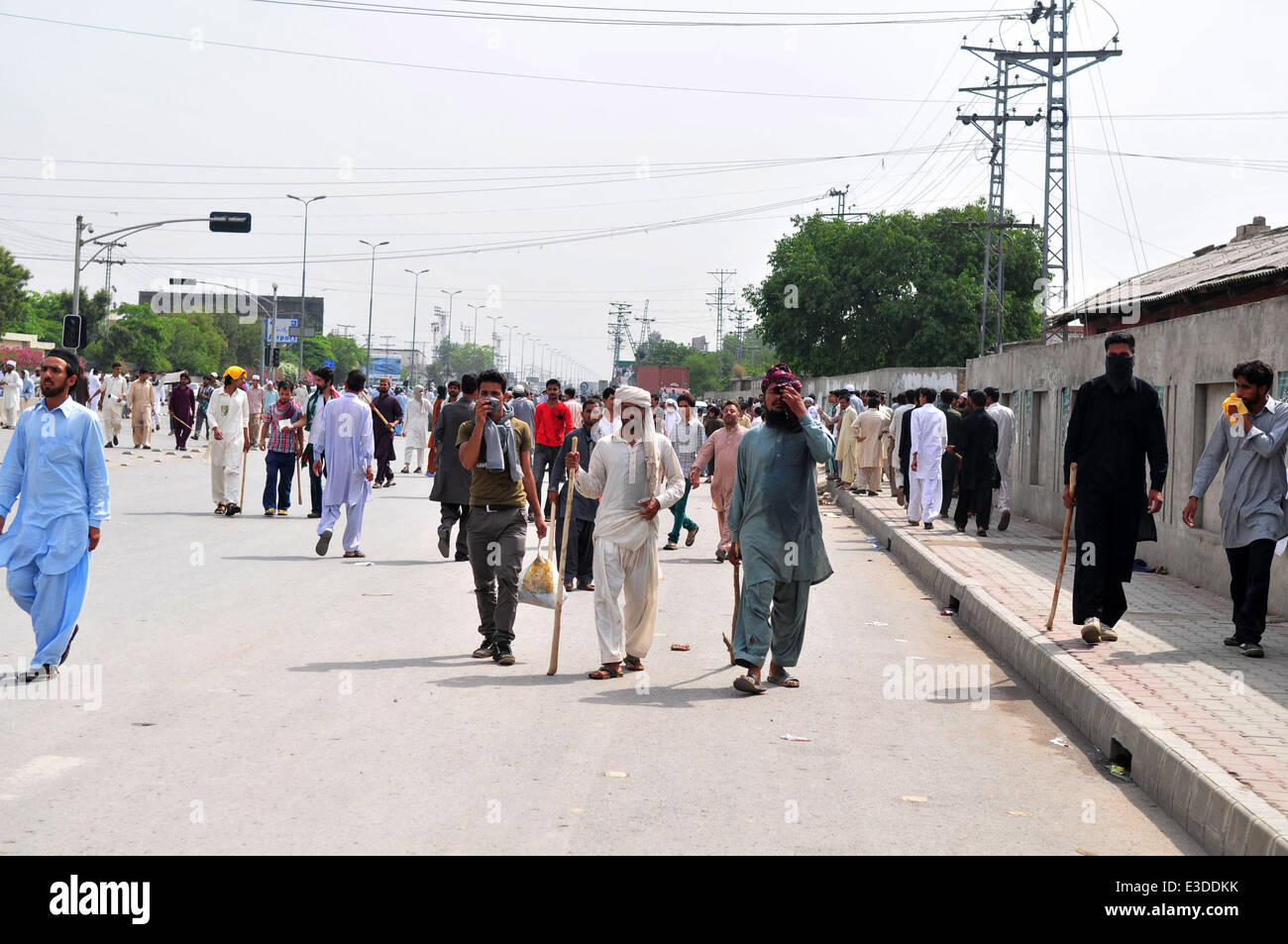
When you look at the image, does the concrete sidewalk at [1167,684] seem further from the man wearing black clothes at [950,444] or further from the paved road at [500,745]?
the man wearing black clothes at [950,444]

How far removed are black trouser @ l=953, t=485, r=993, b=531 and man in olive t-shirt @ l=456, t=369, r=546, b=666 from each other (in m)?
10.4

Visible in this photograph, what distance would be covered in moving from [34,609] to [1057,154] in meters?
33.3

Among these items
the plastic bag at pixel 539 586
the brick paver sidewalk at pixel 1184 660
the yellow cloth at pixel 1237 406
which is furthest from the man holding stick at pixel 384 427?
the yellow cloth at pixel 1237 406

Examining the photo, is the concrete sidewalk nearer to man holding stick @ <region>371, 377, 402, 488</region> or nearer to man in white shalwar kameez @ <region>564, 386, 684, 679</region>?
man in white shalwar kameez @ <region>564, 386, 684, 679</region>

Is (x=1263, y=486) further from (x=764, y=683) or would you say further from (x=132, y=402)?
(x=132, y=402)

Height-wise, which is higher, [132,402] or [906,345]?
[906,345]

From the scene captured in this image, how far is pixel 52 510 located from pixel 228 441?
432 inches

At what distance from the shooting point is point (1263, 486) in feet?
30.2

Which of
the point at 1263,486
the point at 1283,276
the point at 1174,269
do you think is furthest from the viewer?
the point at 1174,269

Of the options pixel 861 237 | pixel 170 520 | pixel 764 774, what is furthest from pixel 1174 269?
pixel 861 237

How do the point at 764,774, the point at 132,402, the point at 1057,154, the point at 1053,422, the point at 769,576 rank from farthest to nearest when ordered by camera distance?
the point at 1057,154
the point at 132,402
the point at 1053,422
the point at 769,576
the point at 764,774

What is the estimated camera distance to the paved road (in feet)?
16.8

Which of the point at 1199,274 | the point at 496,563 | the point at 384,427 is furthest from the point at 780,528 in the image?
the point at 1199,274

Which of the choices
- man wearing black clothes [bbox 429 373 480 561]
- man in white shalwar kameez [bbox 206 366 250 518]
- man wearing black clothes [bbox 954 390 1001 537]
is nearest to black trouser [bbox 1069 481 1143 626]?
man wearing black clothes [bbox 429 373 480 561]
